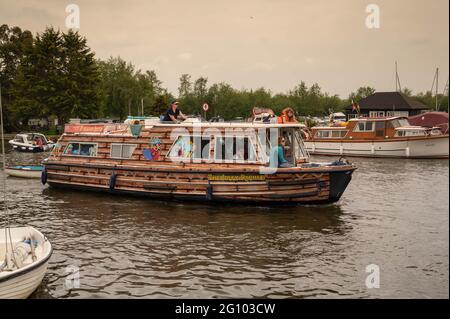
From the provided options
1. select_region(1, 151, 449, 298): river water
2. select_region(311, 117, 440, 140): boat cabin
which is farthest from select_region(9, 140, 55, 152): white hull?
select_region(311, 117, 440, 140): boat cabin

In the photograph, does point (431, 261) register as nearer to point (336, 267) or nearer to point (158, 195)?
point (336, 267)

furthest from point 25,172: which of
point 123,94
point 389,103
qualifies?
point 389,103

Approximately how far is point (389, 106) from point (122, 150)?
49.5 metres

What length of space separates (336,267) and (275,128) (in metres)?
8.04

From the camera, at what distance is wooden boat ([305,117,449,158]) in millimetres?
34406

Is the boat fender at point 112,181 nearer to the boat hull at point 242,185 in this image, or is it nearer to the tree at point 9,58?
the boat hull at point 242,185

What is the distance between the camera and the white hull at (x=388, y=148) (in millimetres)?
33938

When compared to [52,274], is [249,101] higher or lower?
higher

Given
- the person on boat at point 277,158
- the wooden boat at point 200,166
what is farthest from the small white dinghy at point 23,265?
the person on boat at point 277,158

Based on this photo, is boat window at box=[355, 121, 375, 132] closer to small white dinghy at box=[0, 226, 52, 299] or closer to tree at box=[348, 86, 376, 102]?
small white dinghy at box=[0, 226, 52, 299]

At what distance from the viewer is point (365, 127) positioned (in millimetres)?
39062

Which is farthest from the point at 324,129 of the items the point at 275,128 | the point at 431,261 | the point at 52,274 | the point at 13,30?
the point at 13,30

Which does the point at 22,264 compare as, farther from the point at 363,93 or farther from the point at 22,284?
the point at 363,93

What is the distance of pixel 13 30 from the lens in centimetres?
7250
